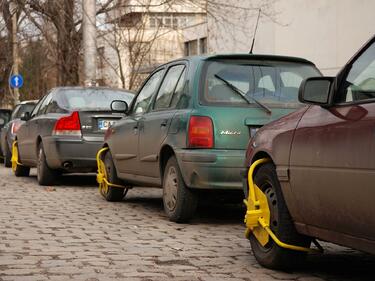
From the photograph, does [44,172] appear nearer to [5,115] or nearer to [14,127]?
[14,127]

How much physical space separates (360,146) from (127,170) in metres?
5.18

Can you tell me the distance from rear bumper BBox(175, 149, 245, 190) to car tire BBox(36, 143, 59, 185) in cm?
543

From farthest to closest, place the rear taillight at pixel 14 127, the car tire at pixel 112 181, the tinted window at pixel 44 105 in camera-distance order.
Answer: the rear taillight at pixel 14 127
the tinted window at pixel 44 105
the car tire at pixel 112 181

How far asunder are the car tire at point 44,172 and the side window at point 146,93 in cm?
333

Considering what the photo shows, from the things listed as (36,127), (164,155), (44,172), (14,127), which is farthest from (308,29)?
(164,155)

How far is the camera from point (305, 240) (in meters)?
5.41

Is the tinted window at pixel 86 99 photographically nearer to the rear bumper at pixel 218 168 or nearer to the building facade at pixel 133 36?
the rear bumper at pixel 218 168

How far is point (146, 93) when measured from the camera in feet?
30.3

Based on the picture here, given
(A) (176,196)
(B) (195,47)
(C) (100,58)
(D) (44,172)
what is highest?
(B) (195,47)

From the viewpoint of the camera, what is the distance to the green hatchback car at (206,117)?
732 centimetres

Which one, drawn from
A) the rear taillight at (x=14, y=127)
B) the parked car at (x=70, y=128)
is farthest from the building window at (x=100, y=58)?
the parked car at (x=70, y=128)

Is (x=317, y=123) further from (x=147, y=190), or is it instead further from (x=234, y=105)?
(x=147, y=190)

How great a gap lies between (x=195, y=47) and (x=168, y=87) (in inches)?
1341

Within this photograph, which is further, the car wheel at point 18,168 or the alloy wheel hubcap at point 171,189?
the car wheel at point 18,168
